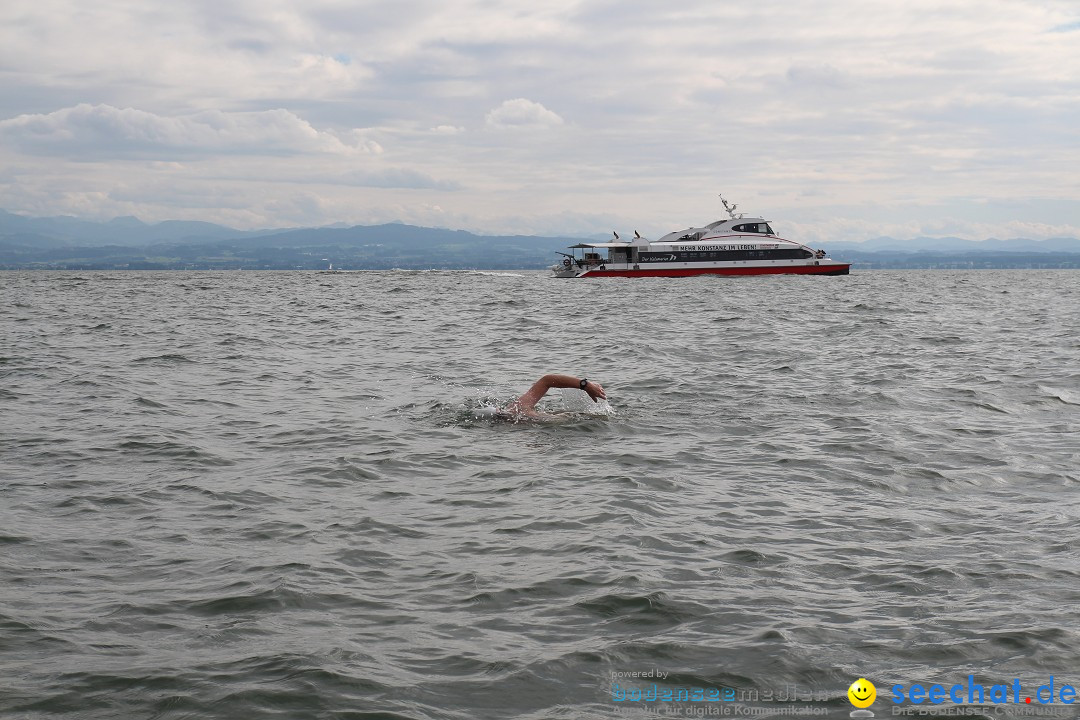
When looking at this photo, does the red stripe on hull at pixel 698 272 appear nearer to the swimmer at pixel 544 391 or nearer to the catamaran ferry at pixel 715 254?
the catamaran ferry at pixel 715 254

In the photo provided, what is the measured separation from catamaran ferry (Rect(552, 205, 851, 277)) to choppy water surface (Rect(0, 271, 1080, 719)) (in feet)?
217

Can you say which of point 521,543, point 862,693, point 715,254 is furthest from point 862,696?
point 715,254

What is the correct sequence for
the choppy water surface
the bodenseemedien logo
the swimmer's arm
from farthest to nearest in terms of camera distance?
the swimmer's arm
the choppy water surface
the bodenseemedien logo

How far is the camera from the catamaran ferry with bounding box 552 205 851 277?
82250 millimetres

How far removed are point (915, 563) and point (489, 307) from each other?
3815 cm

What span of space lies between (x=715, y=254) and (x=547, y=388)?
238ft

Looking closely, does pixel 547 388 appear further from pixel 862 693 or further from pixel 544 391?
pixel 862 693

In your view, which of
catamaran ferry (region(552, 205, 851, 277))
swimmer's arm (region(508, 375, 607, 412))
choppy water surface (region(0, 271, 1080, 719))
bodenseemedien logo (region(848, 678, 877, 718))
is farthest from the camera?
catamaran ferry (region(552, 205, 851, 277))

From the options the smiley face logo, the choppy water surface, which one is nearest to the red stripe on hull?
the choppy water surface

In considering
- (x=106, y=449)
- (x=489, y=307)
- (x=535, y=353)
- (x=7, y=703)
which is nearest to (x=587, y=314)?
(x=489, y=307)

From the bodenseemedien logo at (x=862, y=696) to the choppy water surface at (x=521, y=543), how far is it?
0.17 ft

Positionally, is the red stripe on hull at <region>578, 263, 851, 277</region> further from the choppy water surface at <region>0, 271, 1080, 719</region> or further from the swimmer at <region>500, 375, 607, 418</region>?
the swimmer at <region>500, 375, 607, 418</region>

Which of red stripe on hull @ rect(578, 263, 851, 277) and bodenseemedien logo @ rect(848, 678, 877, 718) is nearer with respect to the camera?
bodenseemedien logo @ rect(848, 678, 877, 718)

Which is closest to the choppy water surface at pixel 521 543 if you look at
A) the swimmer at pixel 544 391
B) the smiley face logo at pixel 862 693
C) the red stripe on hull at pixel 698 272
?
the smiley face logo at pixel 862 693
